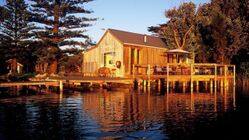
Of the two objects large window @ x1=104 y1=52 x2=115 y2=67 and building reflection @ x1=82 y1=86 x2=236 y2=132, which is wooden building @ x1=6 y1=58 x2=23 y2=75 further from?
building reflection @ x1=82 y1=86 x2=236 y2=132

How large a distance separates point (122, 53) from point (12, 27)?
68.7 ft

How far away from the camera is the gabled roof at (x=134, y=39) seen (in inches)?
1754

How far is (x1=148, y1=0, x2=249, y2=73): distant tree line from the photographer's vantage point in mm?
50531

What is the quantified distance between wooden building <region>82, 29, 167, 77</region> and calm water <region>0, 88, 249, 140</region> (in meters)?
19.7

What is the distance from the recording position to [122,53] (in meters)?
43.6

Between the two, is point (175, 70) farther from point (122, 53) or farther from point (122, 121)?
point (122, 121)

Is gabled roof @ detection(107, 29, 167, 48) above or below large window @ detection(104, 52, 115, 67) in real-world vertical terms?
above

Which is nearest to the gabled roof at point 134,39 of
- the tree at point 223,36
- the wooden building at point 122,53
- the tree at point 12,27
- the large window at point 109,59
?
the wooden building at point 122,53

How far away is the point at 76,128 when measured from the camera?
15805 mm

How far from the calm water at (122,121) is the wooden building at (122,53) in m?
19.7

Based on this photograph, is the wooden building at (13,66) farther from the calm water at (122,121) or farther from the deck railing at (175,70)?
the calm water at (122,121)

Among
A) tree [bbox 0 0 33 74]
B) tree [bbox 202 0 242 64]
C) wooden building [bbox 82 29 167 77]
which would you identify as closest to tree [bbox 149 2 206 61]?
tree [bbox 202 0 242 64]

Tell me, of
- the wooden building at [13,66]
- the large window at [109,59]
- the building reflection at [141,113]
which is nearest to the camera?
the building reflection at [141,113]

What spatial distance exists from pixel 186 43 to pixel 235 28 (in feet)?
23.6
